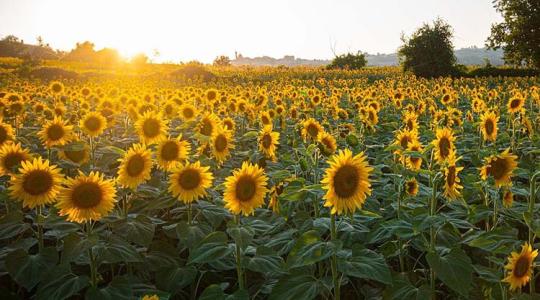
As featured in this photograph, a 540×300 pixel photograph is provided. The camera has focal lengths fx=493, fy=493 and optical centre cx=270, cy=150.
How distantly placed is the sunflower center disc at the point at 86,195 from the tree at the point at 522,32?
112ft

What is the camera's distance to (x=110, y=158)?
14.3 ft

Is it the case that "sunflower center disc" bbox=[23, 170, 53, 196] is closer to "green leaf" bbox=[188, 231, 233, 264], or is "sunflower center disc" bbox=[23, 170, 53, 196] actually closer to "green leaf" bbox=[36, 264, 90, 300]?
"green leaf" bbox=[36, 264, 90, 300]

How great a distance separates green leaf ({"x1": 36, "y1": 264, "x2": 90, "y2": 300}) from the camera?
2.88 metres

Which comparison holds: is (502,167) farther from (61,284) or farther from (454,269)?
(61,284)

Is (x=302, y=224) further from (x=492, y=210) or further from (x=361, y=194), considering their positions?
(x=492, y=210)

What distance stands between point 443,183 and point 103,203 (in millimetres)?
2197

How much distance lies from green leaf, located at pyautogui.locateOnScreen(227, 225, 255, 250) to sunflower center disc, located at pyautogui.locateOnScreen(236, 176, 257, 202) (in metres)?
0.25

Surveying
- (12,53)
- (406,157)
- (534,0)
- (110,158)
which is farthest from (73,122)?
(12,53)

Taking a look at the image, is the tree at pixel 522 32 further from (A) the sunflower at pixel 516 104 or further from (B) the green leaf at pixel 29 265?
(B) the green leaf at pixel 29 265

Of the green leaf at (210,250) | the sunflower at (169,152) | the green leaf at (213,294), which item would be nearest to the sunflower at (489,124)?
the sunflower at (169,152)

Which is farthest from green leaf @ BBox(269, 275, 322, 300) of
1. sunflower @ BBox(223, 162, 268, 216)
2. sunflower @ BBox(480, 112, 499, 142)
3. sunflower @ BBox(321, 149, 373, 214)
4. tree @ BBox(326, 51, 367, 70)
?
tree @ BBox(326, 51, 367, 70)

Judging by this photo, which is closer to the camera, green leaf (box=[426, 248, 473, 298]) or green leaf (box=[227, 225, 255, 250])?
green leaf (box=[426, 248, 473, 298])

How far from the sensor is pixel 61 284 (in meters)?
2.97

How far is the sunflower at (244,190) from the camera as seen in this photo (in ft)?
10.7
